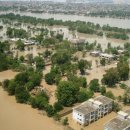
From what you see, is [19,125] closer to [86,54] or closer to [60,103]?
[60,103]

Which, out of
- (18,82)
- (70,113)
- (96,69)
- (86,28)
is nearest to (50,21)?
(86,28)

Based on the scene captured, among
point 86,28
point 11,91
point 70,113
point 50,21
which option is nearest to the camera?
point 70,113

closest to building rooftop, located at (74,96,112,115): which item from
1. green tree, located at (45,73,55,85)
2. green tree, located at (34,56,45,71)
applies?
green tree, located at (45,73,55,85)

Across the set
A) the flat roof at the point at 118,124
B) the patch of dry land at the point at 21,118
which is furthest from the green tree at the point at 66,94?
the flat roof at the point at 118,124

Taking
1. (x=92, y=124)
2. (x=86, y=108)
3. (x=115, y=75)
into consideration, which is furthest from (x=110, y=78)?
(x=92, y=124)

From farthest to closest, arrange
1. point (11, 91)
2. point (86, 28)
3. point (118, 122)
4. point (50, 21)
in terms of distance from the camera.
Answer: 1. point (50, 21)
2. point (86, 28)
3. point (11, 91)
4. point (118, 122)

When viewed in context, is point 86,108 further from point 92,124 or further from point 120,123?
point 120,123

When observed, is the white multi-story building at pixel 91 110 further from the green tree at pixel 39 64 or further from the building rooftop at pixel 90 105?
the green tree at pixel 39 64
